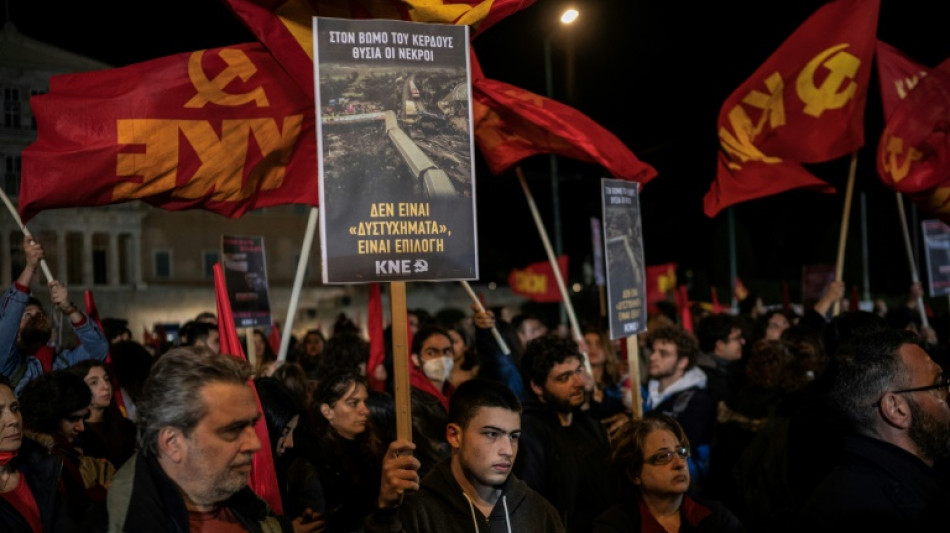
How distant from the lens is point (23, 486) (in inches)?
159

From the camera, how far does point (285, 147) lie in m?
7.35

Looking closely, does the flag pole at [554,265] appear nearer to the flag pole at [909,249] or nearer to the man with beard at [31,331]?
the man with beard at [31,331]

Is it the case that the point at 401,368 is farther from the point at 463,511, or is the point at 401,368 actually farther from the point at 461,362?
the point at 461,362

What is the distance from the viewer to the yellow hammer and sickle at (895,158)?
867 centimetres

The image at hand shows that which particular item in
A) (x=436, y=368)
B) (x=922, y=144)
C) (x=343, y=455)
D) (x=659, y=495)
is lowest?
(x=659, y=495)

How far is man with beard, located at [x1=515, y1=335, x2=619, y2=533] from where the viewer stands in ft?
19.2

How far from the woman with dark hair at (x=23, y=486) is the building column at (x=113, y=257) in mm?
49009

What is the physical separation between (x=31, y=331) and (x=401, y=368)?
154 inches

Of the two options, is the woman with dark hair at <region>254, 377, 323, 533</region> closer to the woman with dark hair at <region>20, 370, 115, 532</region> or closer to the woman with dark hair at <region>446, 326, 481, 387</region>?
the woman with dark hair at <region>20, 370, 115, 532</region>

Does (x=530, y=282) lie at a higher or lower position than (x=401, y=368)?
higher

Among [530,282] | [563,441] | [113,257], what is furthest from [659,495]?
[113,257]

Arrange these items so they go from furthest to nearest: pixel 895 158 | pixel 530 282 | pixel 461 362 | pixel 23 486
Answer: pixel 530 282
pixel 895 158
pixel 461 362
pixel 23 486

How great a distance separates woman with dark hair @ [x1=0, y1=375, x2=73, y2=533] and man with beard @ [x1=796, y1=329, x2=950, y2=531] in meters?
2.91

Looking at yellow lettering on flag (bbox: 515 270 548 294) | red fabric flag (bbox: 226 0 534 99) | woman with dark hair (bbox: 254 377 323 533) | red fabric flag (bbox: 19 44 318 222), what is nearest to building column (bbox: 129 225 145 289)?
yellow lettering on flag (bbox: 515 270 548 294)
